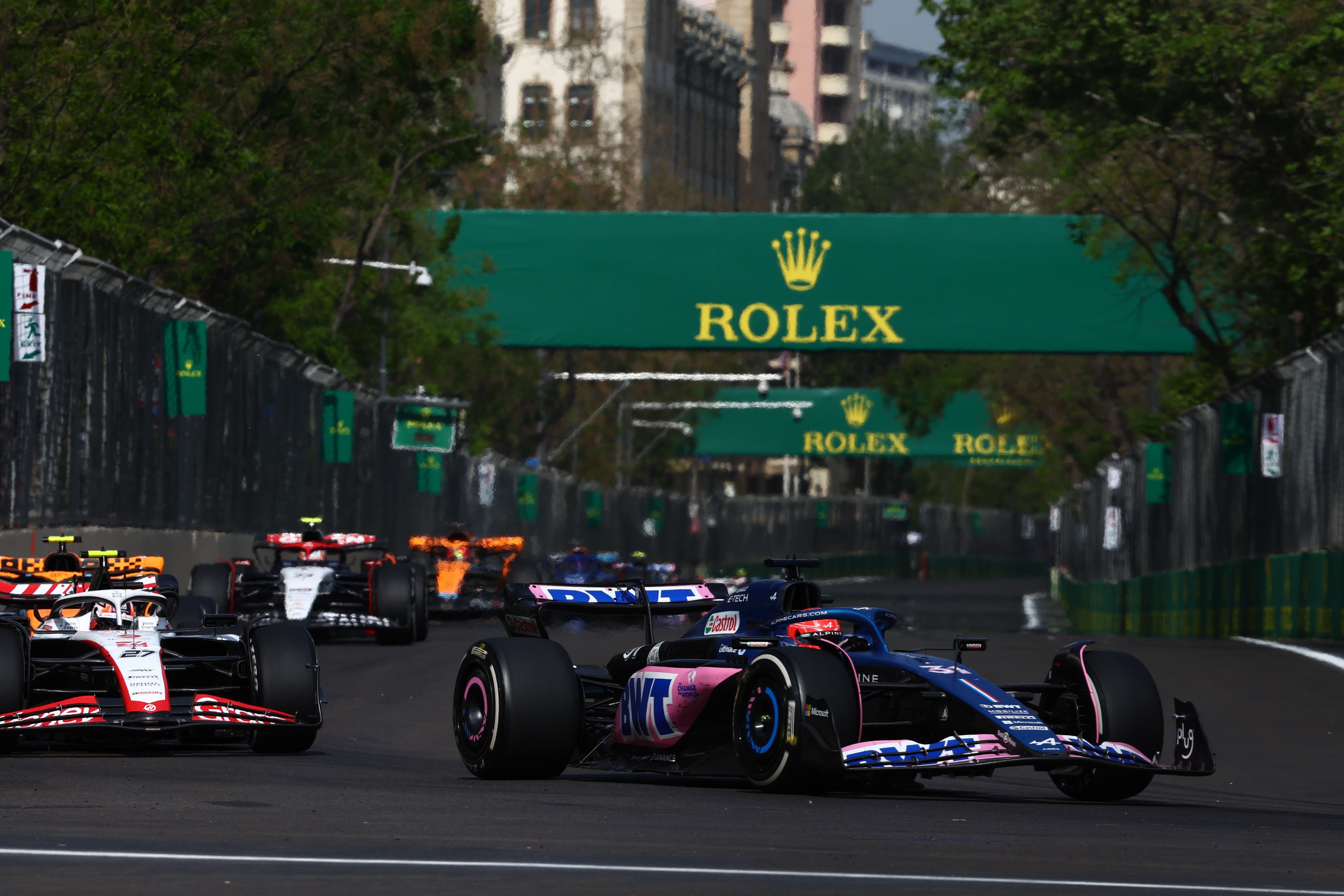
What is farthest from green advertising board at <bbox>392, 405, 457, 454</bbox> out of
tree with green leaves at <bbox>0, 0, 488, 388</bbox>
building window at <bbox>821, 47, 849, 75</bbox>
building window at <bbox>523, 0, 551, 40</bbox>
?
building window at <bbox>821, 47, 849, 75</bbox>

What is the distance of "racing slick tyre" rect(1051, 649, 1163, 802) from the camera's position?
34.5 ft

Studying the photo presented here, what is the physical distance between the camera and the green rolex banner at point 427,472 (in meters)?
48.0

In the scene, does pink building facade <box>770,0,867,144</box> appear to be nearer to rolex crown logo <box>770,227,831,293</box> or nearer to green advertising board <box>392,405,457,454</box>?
green advertising board <box>392,405,457,454</box>

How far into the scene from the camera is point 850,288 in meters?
41.9

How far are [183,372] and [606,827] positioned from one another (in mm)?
20659

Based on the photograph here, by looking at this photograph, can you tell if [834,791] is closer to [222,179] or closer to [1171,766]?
[1171,766]

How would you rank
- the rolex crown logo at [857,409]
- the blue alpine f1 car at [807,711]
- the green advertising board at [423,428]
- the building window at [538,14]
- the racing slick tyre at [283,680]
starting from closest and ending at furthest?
the blue alpine f1 car at [807,711]
the racing slick tyre at [283,680]
the green advertising board at [423,428]
the rolex crown logo at [857,409]
the building window at [538,14]

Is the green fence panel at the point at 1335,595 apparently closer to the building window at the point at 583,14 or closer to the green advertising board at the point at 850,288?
the green advertising board at the point at 850,288

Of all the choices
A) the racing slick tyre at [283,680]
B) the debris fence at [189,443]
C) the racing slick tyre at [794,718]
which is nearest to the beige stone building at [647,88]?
the debris fence at [189,443]

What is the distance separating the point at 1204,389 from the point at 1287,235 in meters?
11.8

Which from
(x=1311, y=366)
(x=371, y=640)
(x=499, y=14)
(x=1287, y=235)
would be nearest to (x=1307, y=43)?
(x=1311, y=366)

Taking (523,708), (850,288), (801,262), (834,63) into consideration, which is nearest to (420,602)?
(523,708)

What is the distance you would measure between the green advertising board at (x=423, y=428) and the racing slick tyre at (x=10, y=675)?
3173cm

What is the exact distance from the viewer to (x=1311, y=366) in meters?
27.1
